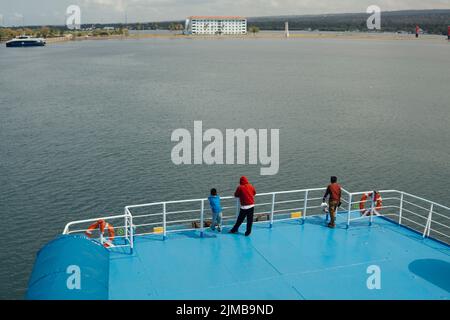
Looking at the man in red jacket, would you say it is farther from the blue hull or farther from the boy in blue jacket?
the blue hull

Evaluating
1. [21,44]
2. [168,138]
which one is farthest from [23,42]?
[168,138]

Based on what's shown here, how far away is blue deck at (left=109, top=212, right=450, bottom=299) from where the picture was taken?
30.8ft
